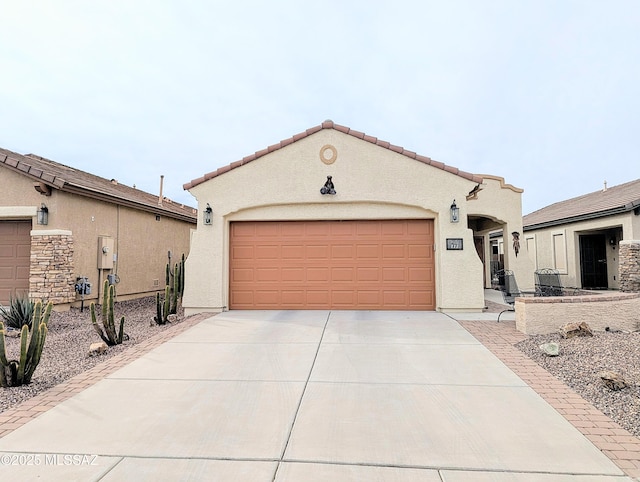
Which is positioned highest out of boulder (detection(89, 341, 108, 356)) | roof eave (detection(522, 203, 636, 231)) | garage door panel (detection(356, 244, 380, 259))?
roof eave (detection(522, 203, 636, 231))

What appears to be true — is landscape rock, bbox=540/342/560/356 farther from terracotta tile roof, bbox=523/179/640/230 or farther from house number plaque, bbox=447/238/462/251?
terracotta tile roof, bbox=523/179/640/230

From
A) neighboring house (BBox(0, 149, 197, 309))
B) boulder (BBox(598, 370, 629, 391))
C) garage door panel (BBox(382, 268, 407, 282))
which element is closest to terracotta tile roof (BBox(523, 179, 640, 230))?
garage door panel (BBox(382, 268, 407, 282))

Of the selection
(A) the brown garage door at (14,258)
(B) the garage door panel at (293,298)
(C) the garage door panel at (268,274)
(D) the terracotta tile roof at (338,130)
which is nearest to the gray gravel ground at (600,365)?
(D) the terracotta tile roof at (338,130)

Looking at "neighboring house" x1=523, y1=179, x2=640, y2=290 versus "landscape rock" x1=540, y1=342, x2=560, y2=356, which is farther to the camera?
"neighboring house" x1=523, y1=179, x2=640, y2=290

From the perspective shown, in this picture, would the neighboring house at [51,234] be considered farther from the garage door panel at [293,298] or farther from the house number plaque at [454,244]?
the house number plaque at [454,244]

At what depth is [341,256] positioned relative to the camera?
33.8 ft

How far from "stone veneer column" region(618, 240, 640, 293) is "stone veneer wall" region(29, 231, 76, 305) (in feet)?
60.5

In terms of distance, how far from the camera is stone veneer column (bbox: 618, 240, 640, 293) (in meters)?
13.5

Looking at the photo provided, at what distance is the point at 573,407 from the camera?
4195mm

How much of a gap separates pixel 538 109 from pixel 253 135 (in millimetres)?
12288

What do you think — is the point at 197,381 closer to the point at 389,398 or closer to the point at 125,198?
the point at 389,398

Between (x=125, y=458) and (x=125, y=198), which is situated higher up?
(x=125, y=198)

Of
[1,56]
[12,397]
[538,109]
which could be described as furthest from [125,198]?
[538,109]

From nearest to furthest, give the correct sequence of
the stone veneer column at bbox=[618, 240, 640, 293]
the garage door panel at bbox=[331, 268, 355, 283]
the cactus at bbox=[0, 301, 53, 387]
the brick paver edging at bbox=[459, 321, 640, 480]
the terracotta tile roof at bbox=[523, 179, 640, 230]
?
the brick paver edging at bbox=[459, 321, 640, 480] → the cactus at bbox=[0, 301, 53, 387] → the garage door panel at bbox=[331, 268, 355, 283] → the stone veneer column at bbox=[618, 240, 640, 293] → the terracotta tile roof at bbox=[523, 179, 640, 230]
